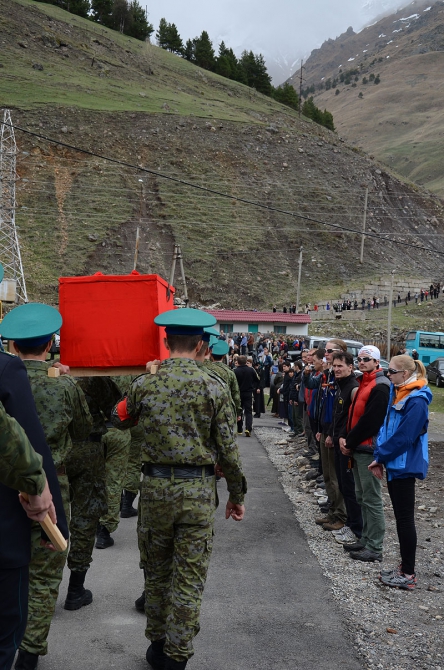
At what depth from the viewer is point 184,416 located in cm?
403

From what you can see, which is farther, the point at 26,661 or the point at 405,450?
the point at 405,450

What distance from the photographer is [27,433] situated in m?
2.79

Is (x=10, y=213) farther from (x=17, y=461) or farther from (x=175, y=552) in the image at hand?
(x=17, y=461)

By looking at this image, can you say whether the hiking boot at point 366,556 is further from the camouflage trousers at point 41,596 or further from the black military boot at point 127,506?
the camouflage trousers at point 41,596

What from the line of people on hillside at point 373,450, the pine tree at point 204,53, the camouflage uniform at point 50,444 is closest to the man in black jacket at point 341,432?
the line of people on hillside at point 373,450

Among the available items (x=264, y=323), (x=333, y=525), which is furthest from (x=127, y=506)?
(x=264, y=323)

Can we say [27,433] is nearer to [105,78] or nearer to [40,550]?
[40,550]

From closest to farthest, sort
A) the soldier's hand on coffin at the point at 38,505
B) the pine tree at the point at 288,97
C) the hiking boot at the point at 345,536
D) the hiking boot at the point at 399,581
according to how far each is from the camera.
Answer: the soldier's hand on coffin at the point at 38,505
the hiking boot at the point at 399,581
the hiking boot at the point at 345,536
the pine tree at the point at 288,97

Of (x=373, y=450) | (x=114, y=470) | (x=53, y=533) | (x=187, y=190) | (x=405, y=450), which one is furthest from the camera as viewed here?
(x=187, y=190)

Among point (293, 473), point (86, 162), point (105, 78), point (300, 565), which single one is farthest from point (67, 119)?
point (300, 565)

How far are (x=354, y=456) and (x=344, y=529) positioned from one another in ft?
3.90

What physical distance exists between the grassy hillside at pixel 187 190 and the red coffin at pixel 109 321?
44.8 m

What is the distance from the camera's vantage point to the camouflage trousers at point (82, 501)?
203 inches

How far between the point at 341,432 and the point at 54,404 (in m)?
3.86
